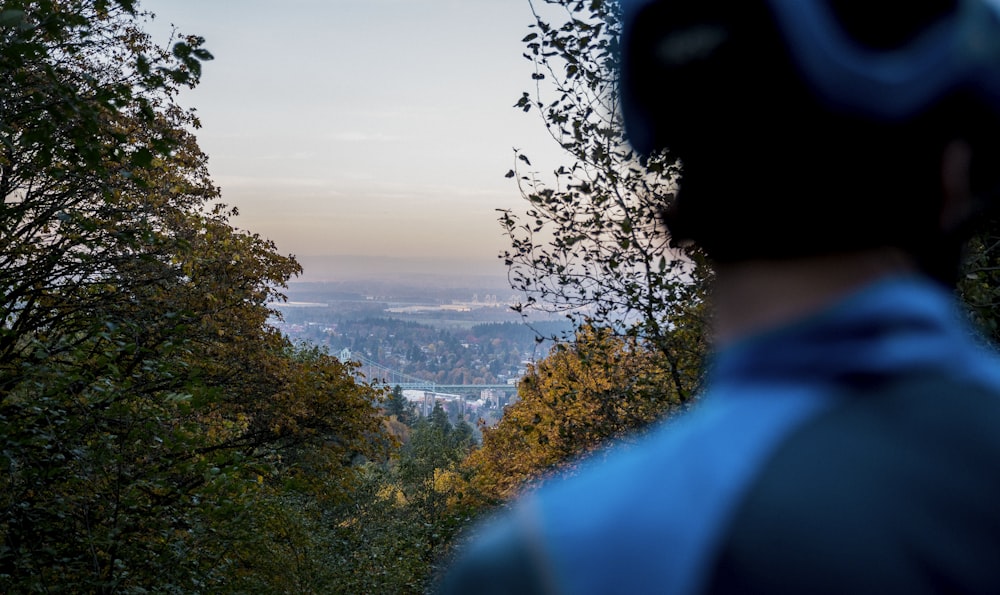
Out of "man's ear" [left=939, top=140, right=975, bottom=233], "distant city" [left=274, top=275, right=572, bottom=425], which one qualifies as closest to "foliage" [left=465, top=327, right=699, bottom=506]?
"man's ear" [left=939, top=140, right=975, bottom=233]

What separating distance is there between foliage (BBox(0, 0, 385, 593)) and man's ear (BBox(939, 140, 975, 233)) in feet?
11.5

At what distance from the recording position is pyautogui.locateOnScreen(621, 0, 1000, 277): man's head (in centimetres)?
63

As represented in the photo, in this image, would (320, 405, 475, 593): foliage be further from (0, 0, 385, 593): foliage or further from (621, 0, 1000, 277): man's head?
(0, 0, 385, 593): foliage

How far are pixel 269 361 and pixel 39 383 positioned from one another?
8.34 m

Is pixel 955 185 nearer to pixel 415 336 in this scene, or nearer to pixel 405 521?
pixel 405 521

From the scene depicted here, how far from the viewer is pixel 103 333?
638cm

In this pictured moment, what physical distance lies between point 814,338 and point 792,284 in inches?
2.6

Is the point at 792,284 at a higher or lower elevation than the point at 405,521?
higher

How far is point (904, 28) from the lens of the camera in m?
0.64

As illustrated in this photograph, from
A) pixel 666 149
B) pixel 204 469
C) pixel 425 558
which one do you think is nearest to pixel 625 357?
pixel 204 469

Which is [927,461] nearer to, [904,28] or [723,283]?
[723,283]

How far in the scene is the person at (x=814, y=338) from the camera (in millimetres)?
538

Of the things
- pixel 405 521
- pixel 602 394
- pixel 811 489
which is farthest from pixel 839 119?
pixel 405 521

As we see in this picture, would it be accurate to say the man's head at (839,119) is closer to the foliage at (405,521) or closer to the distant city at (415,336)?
the foliage at (405,521)
